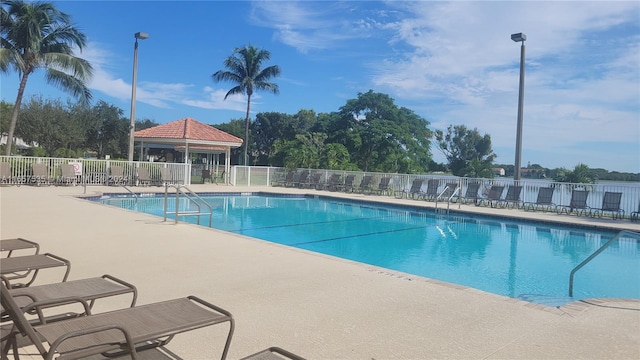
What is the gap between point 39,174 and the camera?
17609 millimetres

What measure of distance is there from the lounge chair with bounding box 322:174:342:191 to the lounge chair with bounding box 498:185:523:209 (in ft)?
26.4

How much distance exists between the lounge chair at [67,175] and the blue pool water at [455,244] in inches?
137

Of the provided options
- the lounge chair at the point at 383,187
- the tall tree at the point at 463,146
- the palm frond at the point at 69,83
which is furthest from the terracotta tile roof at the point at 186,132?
the tall tree at the point at 463,146

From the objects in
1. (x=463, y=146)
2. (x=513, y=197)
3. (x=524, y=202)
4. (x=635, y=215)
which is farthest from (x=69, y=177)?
(x=463, y=146)

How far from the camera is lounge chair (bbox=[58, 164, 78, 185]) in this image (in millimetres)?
18250

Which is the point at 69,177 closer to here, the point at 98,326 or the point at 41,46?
the point at 41,46

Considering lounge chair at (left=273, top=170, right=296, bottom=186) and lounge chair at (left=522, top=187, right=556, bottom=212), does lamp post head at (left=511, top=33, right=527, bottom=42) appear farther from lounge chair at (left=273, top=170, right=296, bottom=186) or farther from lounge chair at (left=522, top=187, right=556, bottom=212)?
lounge chair at (left=273, top=170, right=296, bottom=186)

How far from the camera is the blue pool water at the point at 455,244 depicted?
296 inches

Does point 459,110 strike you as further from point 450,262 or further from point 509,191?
point 450,262

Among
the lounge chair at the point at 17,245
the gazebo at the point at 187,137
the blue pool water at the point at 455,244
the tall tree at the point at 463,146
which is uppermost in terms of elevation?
the tall tree at the point at 463,146

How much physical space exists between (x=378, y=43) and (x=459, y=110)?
40.2ft

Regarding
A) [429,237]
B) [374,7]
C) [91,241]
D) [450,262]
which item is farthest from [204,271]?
[374,7]

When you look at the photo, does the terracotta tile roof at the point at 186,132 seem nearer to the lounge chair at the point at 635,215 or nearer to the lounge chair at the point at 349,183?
the lounge chair at the point at 349,183

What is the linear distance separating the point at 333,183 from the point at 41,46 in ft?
48.2
